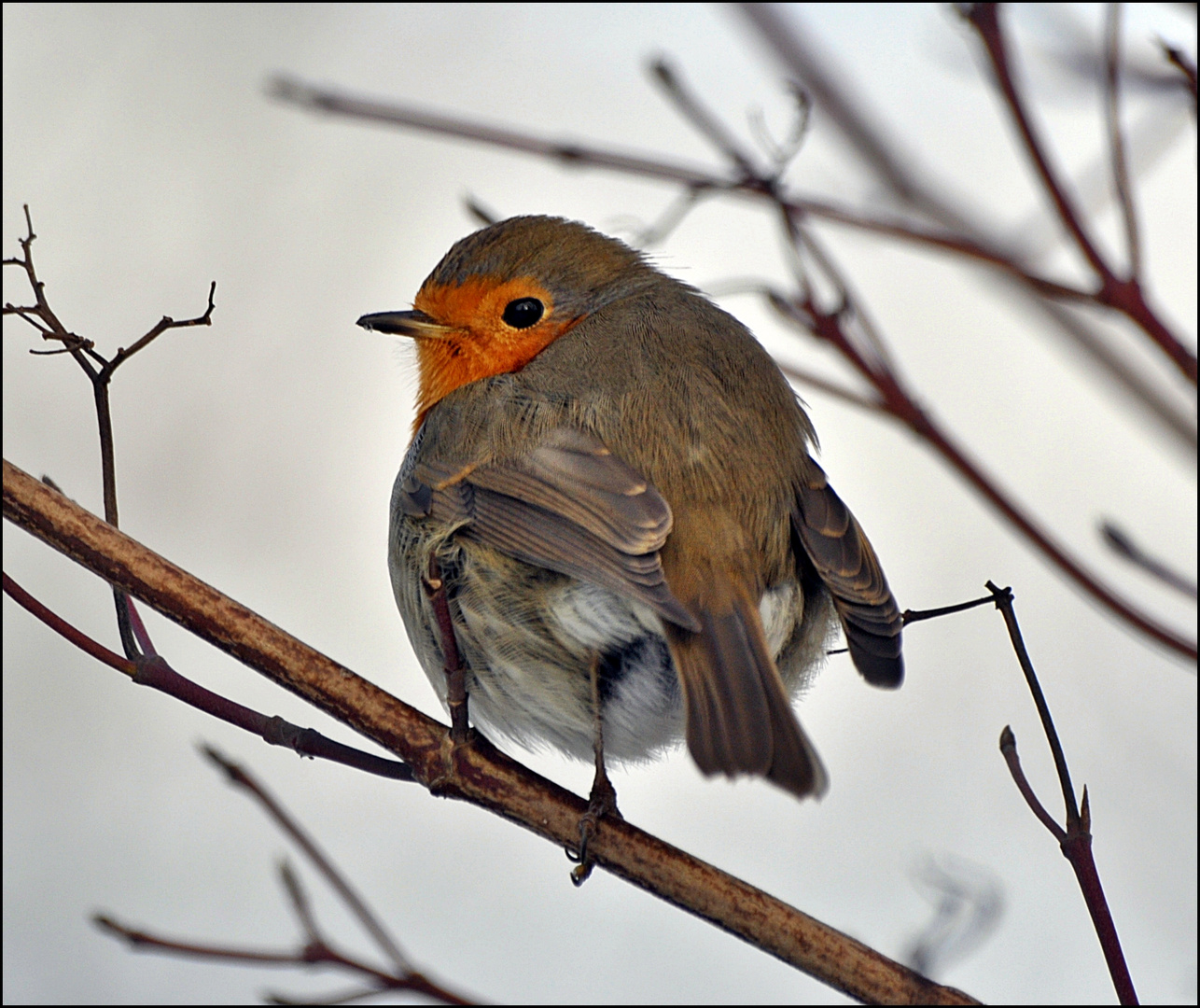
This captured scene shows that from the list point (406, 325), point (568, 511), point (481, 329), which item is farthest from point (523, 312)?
point (568, 511)

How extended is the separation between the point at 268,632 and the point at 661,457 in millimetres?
755

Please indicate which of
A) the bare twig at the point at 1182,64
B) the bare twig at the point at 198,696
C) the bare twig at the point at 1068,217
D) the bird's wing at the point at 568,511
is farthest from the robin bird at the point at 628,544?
the bare twig at the point at 1182,64

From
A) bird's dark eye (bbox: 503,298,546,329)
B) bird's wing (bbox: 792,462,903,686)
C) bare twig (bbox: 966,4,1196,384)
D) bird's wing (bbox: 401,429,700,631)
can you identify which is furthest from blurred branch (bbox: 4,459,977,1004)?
bird's dark eye (bbox: 503,298,546,329)

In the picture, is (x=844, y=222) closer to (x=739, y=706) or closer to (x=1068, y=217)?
(x=1068, y=217)

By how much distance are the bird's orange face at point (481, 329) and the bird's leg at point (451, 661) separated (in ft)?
2.80

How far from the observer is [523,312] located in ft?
8.73

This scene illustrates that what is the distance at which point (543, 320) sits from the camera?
105 inches

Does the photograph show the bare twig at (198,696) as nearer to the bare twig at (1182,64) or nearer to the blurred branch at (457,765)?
the blurred branch at (457,765)

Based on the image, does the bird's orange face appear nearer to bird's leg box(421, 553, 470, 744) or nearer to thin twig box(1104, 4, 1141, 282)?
bird's leg box(421, 553, 470, 744)

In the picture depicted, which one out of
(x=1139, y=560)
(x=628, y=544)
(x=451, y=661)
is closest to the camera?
(x=451, y=661)

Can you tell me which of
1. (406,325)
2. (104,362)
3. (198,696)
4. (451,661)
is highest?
(406,325)

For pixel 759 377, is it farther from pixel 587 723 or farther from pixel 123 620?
pixel 123 620

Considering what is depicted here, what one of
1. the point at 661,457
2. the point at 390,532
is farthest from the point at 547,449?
the point at 390,532

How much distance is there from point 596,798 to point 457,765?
0.83ft
